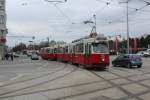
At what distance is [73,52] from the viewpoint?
41406 mm

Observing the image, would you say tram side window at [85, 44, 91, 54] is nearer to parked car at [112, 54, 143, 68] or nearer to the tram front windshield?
the tram front windshield

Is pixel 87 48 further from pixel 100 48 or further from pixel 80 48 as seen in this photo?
pixel 80 48

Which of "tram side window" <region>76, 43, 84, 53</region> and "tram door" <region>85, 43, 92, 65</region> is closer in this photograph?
"tram door" <region>85, 43, 92, 65</region>

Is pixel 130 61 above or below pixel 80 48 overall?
below

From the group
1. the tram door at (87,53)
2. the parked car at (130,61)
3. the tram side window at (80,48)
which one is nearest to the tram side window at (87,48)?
the tram door at (87,53)

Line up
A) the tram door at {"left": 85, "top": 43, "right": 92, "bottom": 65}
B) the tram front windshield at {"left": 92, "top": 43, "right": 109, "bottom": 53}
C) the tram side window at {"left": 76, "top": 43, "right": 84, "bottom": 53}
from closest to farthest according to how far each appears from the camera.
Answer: the tram front windshield at {"left": 92, "top": 43, "right": 109, "bottom": 53} < the tram door at {"left": 85, "top": 43, "right": 92, "bottom": 65} < the tram side window at {"left": 76, "top": 43, "right": 84, "bottom": 53}

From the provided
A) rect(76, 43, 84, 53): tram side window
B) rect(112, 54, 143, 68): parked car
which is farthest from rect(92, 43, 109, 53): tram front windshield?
rect(112, 54, 143, 68): parked car

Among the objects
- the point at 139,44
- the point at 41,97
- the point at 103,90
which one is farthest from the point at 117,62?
the point at 139,44

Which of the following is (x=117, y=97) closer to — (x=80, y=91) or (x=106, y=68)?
(x=80, y=91)

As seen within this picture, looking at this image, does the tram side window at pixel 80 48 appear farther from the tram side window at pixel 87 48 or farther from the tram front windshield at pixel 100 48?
the tram front windshield at pixel 100 48

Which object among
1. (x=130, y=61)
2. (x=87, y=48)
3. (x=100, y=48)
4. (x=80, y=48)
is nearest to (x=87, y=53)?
(x=87, y=48)

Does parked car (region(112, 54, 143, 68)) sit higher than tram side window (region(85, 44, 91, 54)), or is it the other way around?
tram side window (region(85, 44, 91, 54))

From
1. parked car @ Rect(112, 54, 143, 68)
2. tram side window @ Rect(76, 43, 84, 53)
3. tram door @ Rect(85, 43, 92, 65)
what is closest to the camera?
tram door @ Rect(85, 43, 92, 65)

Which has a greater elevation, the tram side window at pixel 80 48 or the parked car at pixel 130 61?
the tram side window at pixel 80 48
